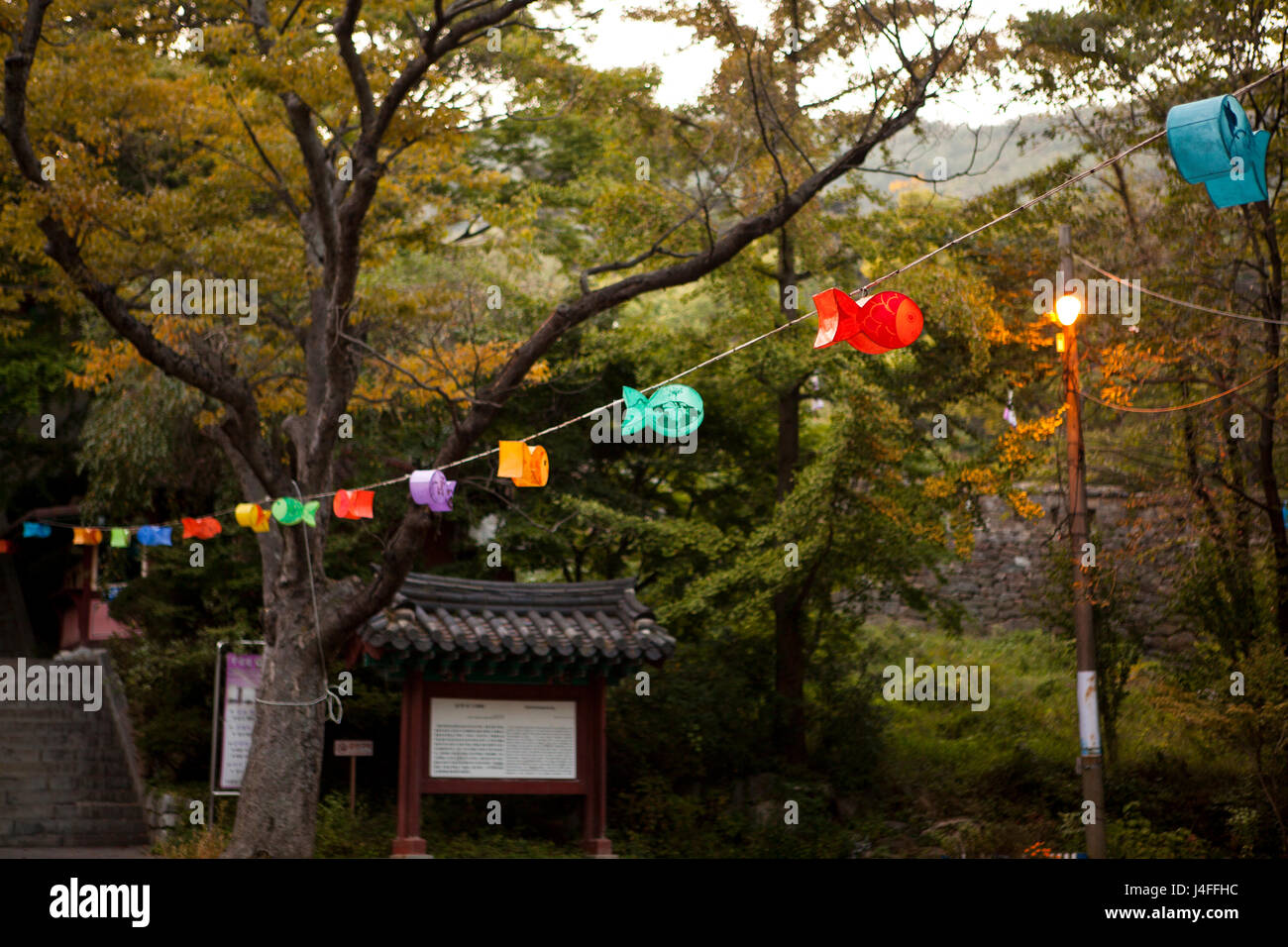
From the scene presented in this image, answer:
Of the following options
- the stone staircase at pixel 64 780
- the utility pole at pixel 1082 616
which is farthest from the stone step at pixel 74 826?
the utility pole at pixel 1082 616

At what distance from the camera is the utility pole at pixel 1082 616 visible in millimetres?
12422

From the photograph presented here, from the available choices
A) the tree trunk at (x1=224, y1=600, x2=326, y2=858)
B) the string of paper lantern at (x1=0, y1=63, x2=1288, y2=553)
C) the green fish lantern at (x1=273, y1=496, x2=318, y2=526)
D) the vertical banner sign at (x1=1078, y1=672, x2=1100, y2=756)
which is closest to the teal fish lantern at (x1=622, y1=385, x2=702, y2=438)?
the string of paper lantern at (x1=0, y1=63, x2=1288, y2=553)

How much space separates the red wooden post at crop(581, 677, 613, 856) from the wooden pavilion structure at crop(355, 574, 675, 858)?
0.01 meters

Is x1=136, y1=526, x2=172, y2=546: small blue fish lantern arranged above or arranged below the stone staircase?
above

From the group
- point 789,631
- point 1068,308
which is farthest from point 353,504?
point 789,631

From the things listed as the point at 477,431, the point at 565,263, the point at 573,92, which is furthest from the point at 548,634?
the point at 565,263

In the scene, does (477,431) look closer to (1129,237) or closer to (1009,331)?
(1009,331)

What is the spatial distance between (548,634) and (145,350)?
5.05 meters

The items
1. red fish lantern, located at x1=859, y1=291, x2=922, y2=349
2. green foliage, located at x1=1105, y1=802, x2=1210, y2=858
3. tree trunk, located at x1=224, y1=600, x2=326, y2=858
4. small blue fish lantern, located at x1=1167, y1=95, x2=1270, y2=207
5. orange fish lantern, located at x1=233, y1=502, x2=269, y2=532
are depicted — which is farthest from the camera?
green foliage, located at x1=1105, y1=802, x2=1210, y2=858

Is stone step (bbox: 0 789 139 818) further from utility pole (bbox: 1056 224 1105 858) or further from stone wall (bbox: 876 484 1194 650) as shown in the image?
stone wall (bbox: 876 484 1194 650)

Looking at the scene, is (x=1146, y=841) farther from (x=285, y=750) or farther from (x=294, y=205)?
(x=294, y=205)

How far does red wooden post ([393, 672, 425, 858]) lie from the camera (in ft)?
40.7

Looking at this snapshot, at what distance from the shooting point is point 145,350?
37.5ft

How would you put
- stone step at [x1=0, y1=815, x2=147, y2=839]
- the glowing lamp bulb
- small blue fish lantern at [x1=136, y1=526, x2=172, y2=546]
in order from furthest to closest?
stone step at [x1=0, y1=815, x2=147, y2=839] < small blue fish lantern at [x1=136, y1=526, x2=172, y2=546] < the glowing lamp bulb
